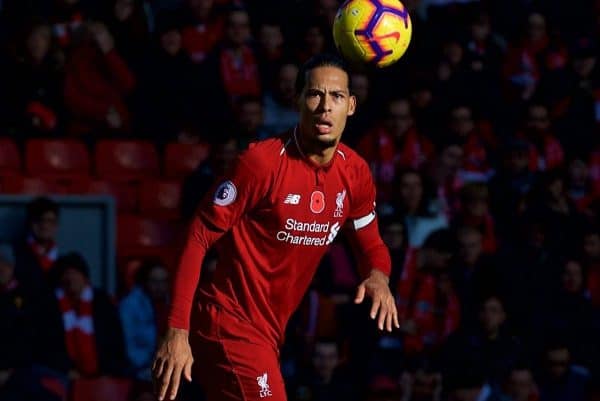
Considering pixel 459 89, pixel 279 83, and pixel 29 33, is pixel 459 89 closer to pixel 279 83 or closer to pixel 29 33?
pixel 279 83

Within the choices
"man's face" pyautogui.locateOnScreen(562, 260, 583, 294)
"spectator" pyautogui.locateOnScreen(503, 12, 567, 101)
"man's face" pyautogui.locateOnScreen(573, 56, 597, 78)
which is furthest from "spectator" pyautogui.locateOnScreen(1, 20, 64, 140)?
"man's face" pyautogui.locateOnScreen(573, 56, 597, 78)

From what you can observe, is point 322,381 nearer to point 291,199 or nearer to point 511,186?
point 511,186

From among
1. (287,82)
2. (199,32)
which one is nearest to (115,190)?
(287,82)

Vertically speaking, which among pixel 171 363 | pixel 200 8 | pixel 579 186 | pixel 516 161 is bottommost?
pixel 171 363

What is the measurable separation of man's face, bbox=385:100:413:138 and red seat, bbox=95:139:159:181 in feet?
6.08

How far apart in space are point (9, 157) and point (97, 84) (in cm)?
93

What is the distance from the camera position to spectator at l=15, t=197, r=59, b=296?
8859mm

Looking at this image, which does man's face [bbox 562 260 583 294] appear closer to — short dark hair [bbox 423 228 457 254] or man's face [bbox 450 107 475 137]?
short dark hair [bbox 423 228 457 254]

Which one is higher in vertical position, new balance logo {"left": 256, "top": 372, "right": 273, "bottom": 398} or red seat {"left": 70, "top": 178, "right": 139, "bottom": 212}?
red seat {"left": 70, "top": 178, "right": 139, "bottom": 212}

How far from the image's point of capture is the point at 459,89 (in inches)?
453

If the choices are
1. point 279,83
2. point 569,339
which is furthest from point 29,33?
point 569,339

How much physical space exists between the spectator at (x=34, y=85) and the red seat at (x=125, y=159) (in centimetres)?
45

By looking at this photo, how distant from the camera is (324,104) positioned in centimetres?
539

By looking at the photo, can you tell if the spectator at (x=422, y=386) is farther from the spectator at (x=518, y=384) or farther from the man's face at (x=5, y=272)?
the man's face at (x=5, y=272)
